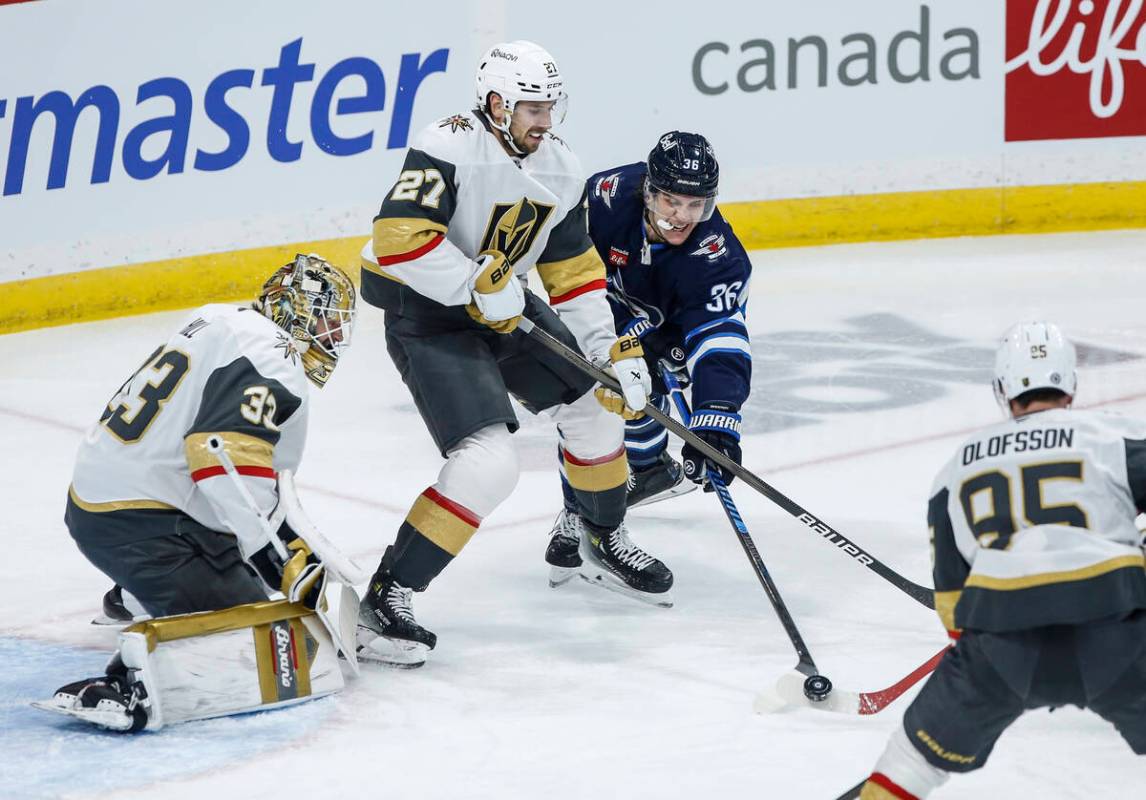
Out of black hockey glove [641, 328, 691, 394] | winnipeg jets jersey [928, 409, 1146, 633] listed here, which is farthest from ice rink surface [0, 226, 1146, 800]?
winnipeg jets jersey [928, 409, 1146, 633]

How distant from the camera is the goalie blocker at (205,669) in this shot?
2875 mm

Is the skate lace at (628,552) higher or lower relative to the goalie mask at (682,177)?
lower

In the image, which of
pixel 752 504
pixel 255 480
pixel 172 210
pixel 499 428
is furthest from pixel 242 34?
pixel 255 480

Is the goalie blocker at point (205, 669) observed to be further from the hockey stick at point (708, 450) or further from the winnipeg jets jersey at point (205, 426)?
the hockey stick at point (708, 450)

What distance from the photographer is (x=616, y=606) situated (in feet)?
12.1

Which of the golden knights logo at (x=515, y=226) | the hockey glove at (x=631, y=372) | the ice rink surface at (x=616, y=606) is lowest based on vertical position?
the ice rink surface at (x=616, y=606)

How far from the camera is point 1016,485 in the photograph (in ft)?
7.38

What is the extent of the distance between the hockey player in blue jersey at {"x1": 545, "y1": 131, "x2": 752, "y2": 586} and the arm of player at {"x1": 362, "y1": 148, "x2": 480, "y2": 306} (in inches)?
21.9

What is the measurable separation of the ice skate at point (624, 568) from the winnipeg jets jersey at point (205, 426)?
0.89m

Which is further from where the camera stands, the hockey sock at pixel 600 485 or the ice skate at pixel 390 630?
the hockey sock at pixel 600 485

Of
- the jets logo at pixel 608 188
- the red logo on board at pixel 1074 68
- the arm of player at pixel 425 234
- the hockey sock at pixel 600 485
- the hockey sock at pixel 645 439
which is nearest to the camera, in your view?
the arm of player at pixel 425 234

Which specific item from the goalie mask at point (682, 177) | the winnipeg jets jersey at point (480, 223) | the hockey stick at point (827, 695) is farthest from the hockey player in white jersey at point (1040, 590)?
the goalie mask at point (682, 177)

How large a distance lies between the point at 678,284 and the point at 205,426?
131cm

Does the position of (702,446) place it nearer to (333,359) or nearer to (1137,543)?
(333,359)
